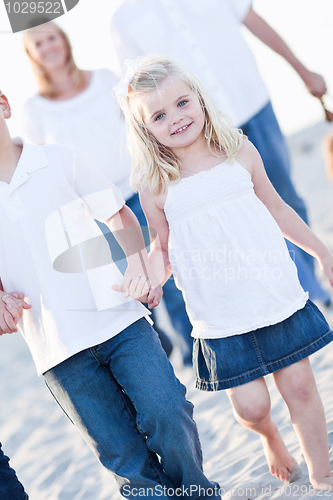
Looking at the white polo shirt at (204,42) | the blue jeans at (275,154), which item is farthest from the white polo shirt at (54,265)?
the blue jeans at (275,154)

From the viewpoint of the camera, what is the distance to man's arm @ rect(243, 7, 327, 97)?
2402mm

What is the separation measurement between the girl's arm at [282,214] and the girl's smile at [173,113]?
0.53 feet

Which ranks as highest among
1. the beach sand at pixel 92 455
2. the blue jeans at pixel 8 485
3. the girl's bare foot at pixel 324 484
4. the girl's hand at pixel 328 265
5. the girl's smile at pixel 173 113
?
the girl's smile at pixel 173 113

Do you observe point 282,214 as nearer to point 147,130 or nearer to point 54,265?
point 147,130

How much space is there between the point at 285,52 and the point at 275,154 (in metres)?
0.52

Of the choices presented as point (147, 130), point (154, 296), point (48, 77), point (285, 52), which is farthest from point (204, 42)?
point (154, 296)

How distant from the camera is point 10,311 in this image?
3.90ft

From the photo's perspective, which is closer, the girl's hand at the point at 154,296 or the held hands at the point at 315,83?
the girl's hand at the point at 154,296

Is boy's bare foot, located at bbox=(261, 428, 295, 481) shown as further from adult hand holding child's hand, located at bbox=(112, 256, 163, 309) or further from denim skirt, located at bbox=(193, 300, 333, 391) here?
adult hand holding child's hand, located at bbox=(112, 256, 163, 309)

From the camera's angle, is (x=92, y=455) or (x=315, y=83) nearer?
(x=92, y=455)

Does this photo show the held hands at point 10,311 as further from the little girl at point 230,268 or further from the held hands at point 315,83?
the held hands at point 315,83

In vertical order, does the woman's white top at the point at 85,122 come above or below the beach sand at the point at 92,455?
above

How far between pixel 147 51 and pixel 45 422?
2121 millimetres

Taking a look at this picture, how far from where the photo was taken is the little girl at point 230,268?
131 cm
